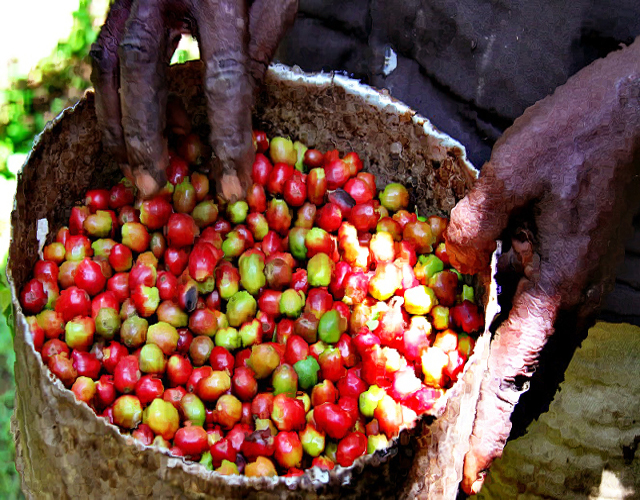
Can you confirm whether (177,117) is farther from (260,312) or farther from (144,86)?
(260,312)

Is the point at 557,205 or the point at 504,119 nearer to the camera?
the point at 557,205

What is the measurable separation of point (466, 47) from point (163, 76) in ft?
3.18

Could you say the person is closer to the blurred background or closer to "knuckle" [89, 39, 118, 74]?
"knuckle" [89, 39, 118, 74]

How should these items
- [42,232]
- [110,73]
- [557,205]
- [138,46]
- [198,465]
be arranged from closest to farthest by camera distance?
[198,465] < [557,205] < [138,46] < [110,73] < [42,232]

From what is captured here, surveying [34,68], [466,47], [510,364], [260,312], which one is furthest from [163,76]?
[34,68]

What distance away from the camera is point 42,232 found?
74.9 inches

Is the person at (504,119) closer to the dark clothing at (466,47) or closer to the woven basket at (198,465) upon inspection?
the dark clothing at (466,47)

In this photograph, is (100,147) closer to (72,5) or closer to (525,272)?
(525,272)

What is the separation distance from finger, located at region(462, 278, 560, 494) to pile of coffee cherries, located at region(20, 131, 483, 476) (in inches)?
9.8

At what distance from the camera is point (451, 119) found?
7.22ft

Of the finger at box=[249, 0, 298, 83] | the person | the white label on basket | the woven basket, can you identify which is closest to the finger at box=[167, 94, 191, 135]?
the woven basket

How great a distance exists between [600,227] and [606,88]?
31 centimetres

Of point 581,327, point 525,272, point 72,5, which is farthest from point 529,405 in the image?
point 72,5

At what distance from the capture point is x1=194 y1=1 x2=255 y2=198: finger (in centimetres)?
157
